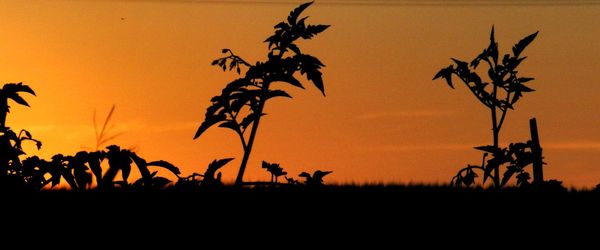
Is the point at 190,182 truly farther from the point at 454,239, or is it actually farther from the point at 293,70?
the point at 454,239

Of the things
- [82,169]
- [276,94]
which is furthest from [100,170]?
[276,94]

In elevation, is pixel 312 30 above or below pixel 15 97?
above

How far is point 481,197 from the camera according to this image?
Answer: 462 centimetres

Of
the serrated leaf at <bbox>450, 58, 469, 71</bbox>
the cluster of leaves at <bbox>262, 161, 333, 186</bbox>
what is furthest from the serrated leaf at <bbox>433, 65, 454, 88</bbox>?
the cluster of leaves at <bbox>262, 161, 333, 186</bbox>

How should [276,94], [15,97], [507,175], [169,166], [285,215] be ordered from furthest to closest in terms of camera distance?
[507,175] < [15,97] < [276,94] < [169,166] < [285,215]

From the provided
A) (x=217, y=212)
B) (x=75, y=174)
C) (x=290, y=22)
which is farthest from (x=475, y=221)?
(x=75, y=174)

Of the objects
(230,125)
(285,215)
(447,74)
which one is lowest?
(285,215)

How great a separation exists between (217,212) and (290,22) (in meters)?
1.34

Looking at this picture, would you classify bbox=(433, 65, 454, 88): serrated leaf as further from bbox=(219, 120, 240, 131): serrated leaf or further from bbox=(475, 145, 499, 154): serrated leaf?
A: bbox=(219, 120, 240, 131): serrated leaf

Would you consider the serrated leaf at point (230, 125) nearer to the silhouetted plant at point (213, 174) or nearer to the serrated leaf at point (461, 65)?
the silhouetted plant at point (213, 174)

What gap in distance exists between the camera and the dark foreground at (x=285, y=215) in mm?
4090

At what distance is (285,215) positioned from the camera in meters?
4.15

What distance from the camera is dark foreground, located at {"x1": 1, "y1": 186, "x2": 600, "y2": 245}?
13.4 ft

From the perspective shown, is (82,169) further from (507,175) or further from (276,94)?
(507,175)
